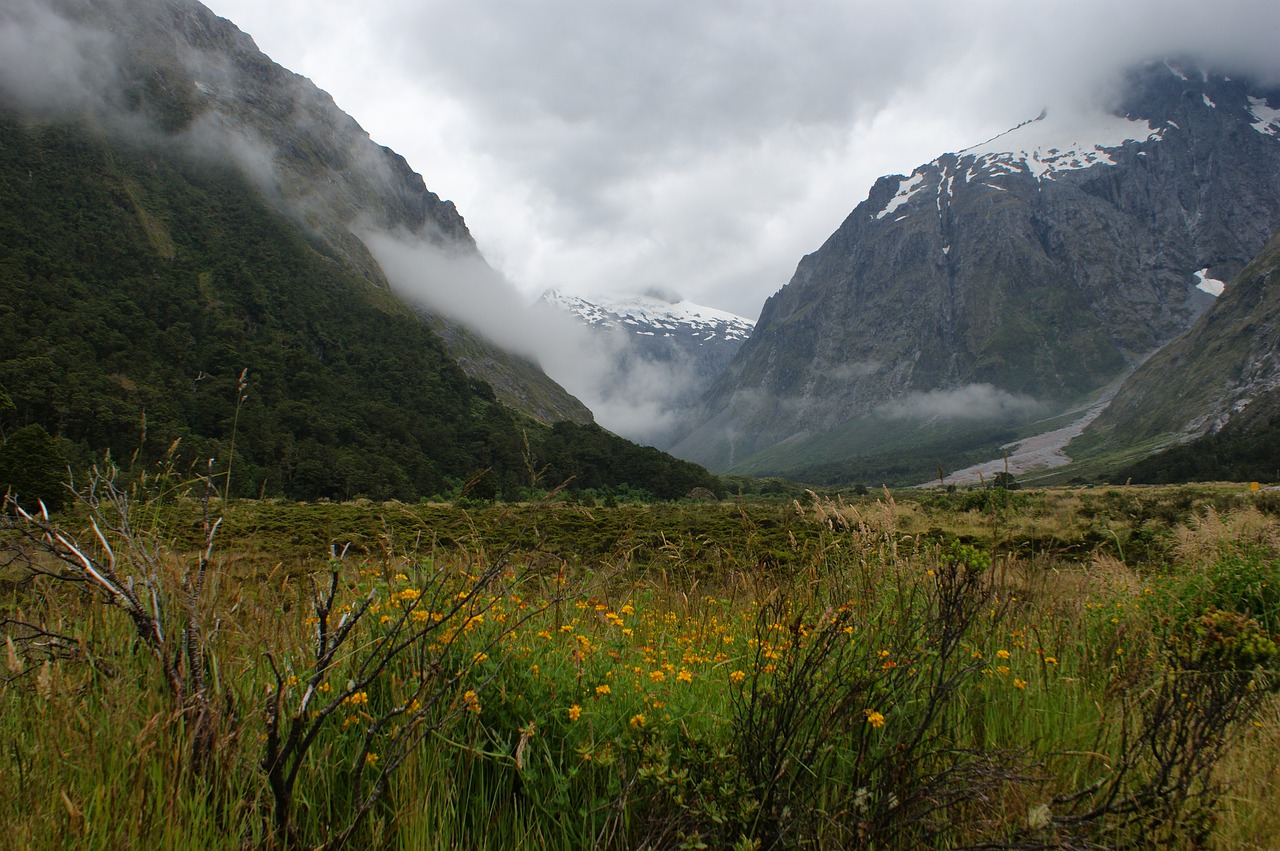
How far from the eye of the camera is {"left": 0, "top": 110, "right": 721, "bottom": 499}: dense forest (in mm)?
46281

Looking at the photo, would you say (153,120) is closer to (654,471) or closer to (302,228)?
(302,228)

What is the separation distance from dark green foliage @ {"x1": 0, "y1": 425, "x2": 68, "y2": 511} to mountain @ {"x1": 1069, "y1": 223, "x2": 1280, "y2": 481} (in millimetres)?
95159

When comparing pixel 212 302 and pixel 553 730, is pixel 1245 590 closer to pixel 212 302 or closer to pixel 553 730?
pixel 553 730

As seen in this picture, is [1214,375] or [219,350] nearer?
[219,350]

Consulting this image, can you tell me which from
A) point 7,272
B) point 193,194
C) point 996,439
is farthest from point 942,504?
point 996,439

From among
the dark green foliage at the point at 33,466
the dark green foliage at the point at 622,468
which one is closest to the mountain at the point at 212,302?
the dark green foliage at the point at 33,466

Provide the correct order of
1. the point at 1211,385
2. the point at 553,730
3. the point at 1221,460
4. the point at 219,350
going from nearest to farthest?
the point at 553,730, the point at 219,350, the point at 1221,460, the point at 1211,385

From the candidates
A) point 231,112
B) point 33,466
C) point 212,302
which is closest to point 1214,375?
point 33,466

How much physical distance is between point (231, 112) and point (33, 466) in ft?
420

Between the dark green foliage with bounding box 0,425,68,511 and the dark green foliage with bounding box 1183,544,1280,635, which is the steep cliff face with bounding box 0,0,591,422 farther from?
the dark green foliage with bounding box 1183,544,1280,635

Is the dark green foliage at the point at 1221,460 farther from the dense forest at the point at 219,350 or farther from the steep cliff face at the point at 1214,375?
the dense forest at the point at 219,350

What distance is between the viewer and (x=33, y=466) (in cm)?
1543

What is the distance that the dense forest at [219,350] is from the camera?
4628 centimetres

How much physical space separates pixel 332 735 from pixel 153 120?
431ft
